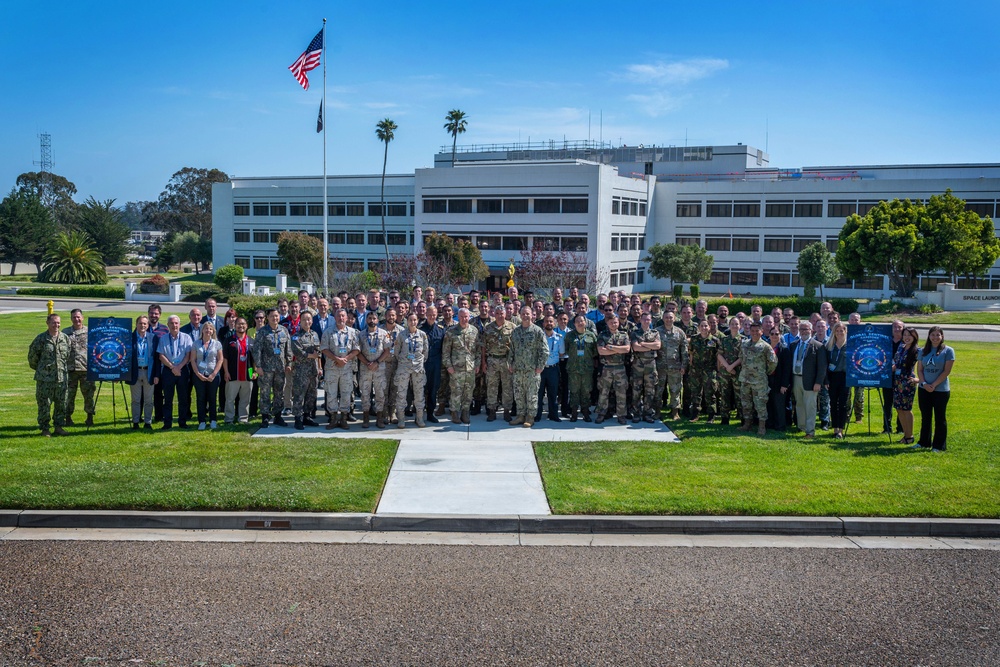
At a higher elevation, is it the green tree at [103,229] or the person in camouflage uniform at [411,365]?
the green tree at [103,229]

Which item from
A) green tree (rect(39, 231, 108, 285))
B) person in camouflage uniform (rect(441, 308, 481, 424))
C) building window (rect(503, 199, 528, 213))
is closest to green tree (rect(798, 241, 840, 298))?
building window (rect(503, 199, 528, 213))

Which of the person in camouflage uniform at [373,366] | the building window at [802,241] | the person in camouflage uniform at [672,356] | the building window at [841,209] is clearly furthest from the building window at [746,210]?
the person in camouflage uniform at [373,366]

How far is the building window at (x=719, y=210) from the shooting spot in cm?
6881

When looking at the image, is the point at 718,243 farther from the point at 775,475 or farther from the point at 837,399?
the point at 775,475

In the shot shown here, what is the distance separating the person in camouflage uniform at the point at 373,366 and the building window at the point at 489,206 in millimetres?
51268

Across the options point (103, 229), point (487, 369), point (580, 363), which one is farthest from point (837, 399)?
point (103, 229)

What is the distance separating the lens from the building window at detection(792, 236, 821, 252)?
216ft

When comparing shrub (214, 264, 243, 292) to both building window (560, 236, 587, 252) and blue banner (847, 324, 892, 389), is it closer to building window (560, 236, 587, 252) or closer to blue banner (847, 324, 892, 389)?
building window (560, 236, 587, 252)

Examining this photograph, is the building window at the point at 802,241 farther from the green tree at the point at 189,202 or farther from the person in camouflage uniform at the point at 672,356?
the green tree at the point at 189,202

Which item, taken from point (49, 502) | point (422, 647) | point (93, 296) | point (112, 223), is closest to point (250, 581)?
point (422, 647)

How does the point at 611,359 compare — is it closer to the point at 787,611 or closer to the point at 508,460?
the point at 508,460

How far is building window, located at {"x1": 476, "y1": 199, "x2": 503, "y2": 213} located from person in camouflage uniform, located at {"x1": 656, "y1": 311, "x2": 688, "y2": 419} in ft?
166

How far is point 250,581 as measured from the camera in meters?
8.09

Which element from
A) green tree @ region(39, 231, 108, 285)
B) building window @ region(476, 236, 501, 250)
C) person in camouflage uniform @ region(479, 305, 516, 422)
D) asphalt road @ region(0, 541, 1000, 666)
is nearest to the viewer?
asphalt road @ region(0, 541, 1000, 666)
